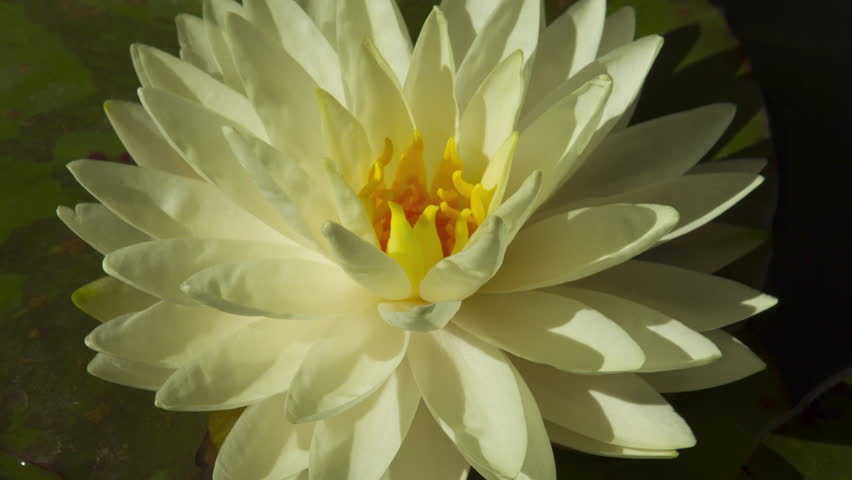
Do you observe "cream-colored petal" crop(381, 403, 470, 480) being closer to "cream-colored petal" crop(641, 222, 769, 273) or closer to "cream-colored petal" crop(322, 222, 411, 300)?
"cream-colored petal" crop(322, 222, 411, 300)

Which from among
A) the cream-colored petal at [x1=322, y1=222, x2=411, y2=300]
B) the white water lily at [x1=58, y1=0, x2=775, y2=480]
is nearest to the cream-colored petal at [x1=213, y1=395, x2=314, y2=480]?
the white water lily at [x1=58, y1=0, x2=775, y2=480]

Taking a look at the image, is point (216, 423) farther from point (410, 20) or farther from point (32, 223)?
point (410, 20)

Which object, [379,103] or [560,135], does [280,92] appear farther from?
[560,135]

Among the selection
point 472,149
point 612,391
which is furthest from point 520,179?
point 612,391

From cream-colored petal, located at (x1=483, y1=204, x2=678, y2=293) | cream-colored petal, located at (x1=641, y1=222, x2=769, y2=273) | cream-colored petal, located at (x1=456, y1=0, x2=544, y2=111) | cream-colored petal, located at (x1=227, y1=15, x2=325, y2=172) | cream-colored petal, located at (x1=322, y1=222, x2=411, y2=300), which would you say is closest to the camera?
cream-colored petal, located at (x1=322, y1=222, x2=411, y2=300)

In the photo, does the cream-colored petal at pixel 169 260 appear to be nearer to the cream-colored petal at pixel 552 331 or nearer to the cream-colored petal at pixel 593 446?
the cream-colored petal at pixel 552 331

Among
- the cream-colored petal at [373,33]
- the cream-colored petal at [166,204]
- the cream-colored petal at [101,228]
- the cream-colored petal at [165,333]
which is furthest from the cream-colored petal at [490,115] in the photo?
the cream-colored petal at [101,228]
